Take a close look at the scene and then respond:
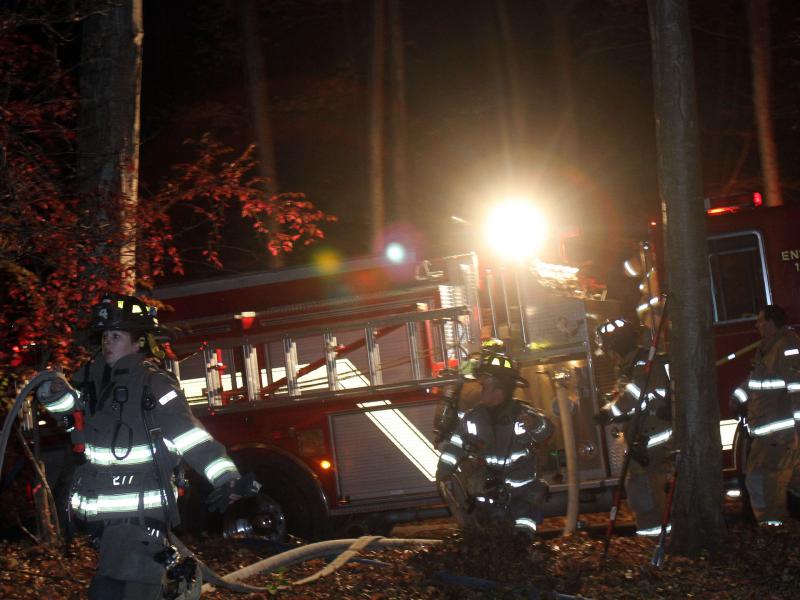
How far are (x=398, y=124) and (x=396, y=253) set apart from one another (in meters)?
6.98

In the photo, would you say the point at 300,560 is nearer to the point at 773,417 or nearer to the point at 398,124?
the point at 773,417

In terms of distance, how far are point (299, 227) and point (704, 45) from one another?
44.1ft

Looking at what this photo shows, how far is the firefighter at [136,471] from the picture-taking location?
4.07 meters

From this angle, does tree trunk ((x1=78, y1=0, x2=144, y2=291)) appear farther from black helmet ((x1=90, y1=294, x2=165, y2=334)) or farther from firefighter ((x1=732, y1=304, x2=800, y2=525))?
firefighter ((x1=732, y1=304, x2=800, y2=525))

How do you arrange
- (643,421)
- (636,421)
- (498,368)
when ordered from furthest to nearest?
(643,421) < (636,421) < (498,368)

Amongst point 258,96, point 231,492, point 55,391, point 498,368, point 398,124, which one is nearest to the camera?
point 231,492

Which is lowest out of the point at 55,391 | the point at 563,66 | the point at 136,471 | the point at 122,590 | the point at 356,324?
the point at 122,590

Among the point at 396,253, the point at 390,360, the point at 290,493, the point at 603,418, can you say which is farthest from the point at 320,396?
the point at 603,418

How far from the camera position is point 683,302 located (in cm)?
627

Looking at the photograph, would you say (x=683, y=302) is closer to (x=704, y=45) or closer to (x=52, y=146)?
(x=52, y=146)

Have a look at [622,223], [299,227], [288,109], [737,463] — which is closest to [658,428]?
[737,463]

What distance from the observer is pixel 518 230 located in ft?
29.0

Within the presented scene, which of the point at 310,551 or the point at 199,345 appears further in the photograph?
the point at 199,345

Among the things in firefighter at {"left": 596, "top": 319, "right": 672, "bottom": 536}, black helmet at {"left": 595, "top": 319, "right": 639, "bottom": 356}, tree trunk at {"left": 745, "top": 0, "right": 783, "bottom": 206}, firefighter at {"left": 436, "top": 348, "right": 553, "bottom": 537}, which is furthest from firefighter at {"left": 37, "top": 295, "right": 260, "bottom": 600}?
tree trunk at {"left": 745, "top": 0, "right": 783, "bottom": 206}
